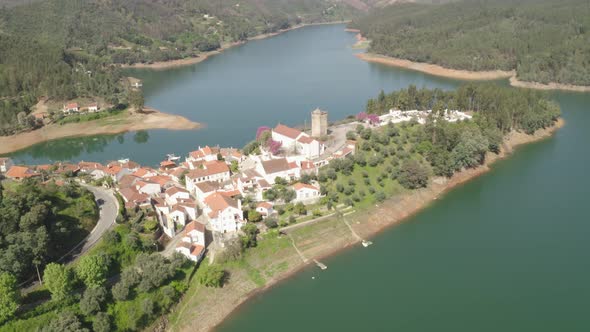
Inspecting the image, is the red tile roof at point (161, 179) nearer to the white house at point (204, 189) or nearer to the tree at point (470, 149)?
the white house at point (204, 189)

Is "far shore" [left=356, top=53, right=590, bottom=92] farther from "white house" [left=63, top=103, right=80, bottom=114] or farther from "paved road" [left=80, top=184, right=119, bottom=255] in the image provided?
"paved road" [left=80, top=184, right=119, bottom=255]

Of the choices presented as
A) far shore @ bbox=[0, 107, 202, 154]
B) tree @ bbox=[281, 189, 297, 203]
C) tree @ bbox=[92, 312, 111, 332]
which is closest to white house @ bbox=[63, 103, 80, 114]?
far shore @ bbox=[0, 107, 202, 154]

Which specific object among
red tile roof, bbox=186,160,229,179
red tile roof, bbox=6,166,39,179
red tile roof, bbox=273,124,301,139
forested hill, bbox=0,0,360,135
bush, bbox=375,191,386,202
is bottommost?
bush, bbox=375,191,386,202

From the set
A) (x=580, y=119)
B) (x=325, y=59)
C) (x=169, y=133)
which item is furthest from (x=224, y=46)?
(x=580, y=119)

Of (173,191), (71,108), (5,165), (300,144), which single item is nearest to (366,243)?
(300,144)

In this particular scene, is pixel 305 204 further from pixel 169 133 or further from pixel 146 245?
pixel 169 133

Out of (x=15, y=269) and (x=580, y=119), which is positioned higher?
(x=15, y=269)
